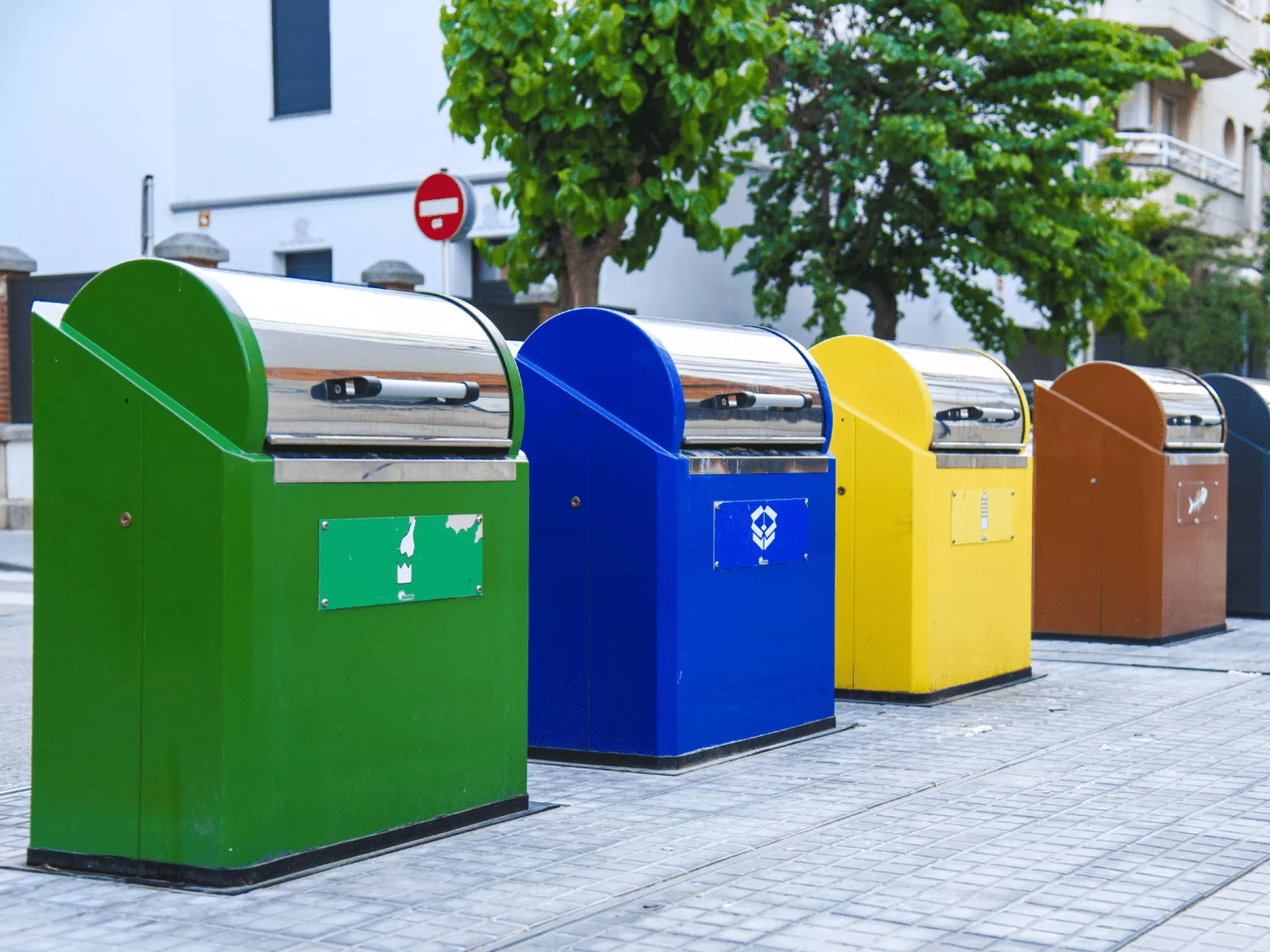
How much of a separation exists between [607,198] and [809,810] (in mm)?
8804

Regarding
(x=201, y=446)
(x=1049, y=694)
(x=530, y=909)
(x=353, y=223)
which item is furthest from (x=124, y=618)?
(x=353, y=223)

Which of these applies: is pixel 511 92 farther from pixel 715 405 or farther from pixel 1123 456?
pixel 715 405

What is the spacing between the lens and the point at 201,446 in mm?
4258

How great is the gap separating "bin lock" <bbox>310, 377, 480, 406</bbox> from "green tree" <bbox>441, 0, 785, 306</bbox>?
832cm

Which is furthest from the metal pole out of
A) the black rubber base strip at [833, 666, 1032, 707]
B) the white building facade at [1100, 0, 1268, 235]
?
the black rubber base strip at [833, 666, 1032, 707]

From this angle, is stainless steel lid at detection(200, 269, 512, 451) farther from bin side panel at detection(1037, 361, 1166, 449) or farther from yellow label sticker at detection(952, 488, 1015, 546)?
bin side panel at detection(1037, 361, 1166, 449)

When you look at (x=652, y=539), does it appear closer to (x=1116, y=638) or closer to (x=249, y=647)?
(x=249, y=647)

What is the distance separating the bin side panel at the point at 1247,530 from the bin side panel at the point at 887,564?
500cm

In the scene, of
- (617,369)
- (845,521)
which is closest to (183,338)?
(617,369)

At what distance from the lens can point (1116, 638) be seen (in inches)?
408

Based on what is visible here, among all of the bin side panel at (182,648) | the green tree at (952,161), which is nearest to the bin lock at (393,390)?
the bin side panel at (182,648)

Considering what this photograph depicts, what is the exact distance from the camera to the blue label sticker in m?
6.28

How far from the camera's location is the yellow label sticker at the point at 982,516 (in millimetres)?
7953

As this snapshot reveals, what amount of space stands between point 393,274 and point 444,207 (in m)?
6.52
